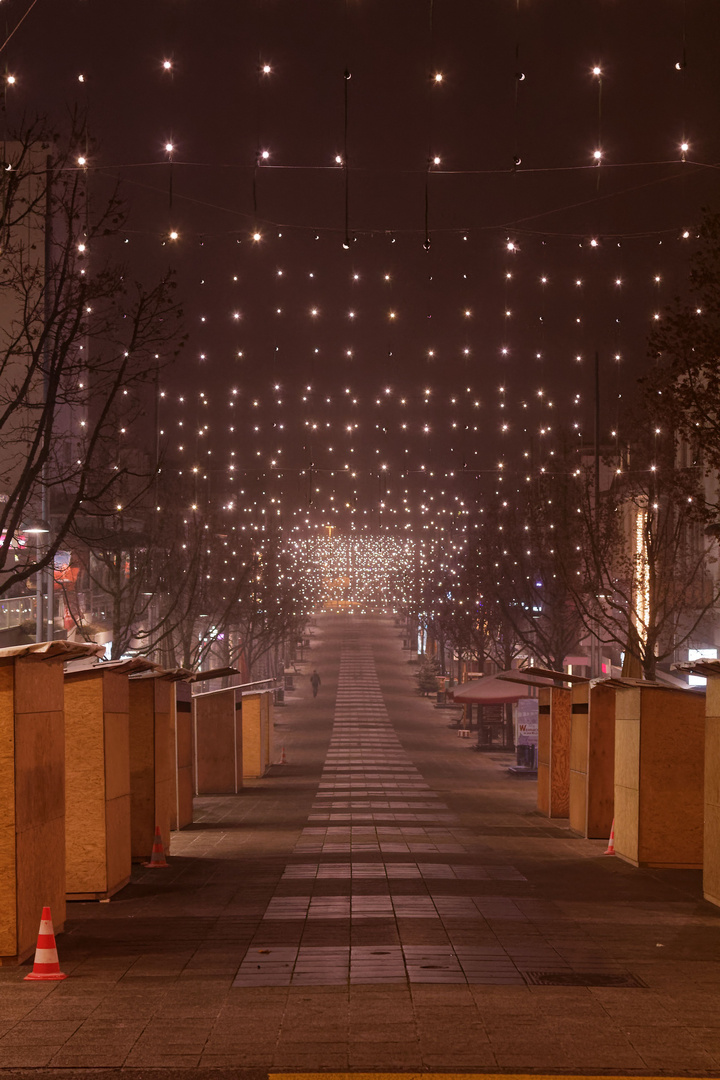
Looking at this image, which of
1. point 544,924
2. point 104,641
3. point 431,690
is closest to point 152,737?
point 544,924

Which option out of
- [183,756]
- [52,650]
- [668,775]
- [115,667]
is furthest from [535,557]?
[52,650]

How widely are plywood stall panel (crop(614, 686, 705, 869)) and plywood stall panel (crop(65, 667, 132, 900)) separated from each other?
274 inches

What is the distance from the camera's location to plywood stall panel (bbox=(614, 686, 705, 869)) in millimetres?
16344

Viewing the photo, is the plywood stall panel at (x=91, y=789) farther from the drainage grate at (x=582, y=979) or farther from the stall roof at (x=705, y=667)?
the stall roof at (x=705, y=667)

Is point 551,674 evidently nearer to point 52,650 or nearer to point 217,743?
point 217,743

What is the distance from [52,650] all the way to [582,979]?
5.16m

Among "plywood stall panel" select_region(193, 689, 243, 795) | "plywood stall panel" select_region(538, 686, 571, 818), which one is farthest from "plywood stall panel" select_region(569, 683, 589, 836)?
"plywood stall panel" select_region(193, 689, 243, 795)

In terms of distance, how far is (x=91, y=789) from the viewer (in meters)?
13.7

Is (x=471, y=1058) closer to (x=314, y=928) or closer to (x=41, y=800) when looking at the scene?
(x=314, y=928)

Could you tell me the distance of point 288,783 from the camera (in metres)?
31.8

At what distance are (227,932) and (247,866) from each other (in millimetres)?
4774

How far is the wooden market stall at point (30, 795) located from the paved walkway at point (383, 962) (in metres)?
0.47

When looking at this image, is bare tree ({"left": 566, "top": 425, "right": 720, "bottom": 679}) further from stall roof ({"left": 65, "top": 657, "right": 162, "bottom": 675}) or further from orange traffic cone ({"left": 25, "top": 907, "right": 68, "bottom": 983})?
orange traffic cone ({"left": 25, "top": 907, "right": 68, "bottom": 983})

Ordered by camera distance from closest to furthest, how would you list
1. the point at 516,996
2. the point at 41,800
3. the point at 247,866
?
1. the point at 516,996
2. the point at 41,800
3. the point at 247,866
